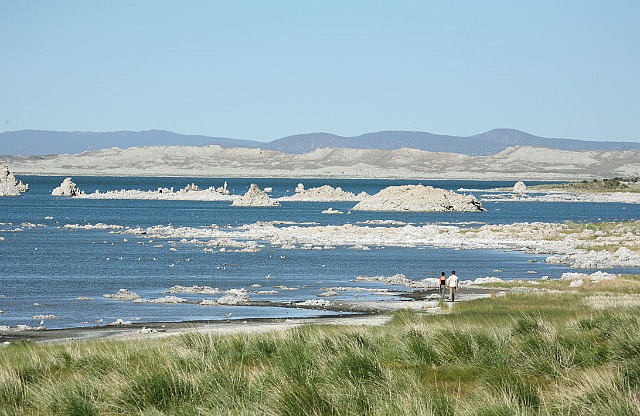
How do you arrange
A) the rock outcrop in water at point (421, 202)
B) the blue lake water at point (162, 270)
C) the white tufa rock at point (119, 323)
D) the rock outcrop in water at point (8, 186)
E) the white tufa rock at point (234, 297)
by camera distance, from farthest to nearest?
the rock outcrop in water at point (8, 186)
the rock outcrop in water at point (421, 202)
the white tufa rock at point (234, 297)
the blue lake water at point (162, 270)
the white tufa rock at point (119, 323)

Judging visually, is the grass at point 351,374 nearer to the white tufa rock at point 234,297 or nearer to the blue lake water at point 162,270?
the blue lake water at point 162,270

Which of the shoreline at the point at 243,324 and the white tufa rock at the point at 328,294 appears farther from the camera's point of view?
the white tufa rock at the point at 328,294

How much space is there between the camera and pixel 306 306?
28.8m

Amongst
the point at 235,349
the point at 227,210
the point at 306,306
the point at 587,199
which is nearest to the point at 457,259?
the point at 306,306

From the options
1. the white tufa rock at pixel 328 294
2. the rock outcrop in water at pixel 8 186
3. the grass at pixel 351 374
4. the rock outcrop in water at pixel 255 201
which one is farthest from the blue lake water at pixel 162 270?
the rock outcrop in water at pixel 8 186

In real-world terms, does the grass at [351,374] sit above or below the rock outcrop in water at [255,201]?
above

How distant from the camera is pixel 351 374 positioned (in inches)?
427

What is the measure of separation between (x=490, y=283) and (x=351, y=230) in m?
30.9

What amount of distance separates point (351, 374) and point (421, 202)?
92.2m

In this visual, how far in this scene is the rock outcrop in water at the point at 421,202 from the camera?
101812 mm

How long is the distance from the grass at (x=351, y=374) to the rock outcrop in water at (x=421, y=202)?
8662 centimetres

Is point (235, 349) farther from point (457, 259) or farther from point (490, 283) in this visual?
point (457, 259)

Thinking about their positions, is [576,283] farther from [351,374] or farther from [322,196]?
[322,196]

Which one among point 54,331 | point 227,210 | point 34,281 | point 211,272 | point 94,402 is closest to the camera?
point 94,402
